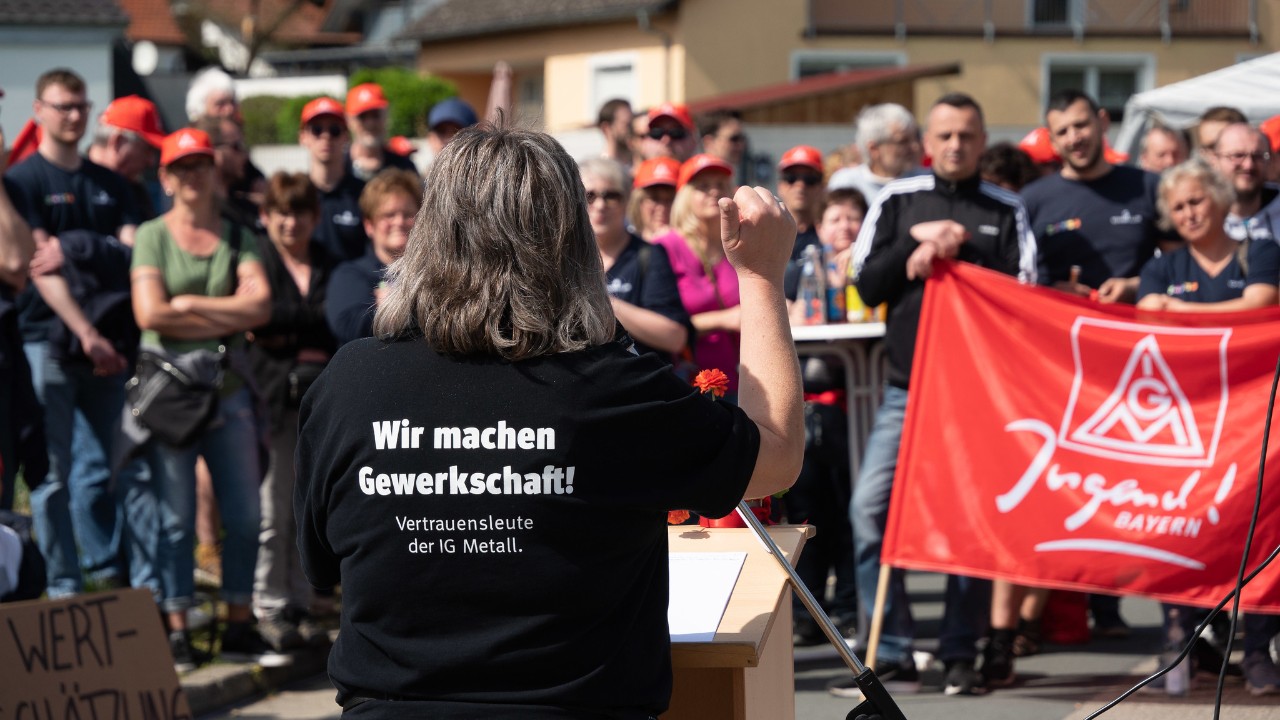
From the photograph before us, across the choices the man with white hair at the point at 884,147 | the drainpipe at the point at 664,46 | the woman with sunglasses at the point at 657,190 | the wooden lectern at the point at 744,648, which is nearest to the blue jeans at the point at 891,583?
the woman with sunglasses at the point at 657,190

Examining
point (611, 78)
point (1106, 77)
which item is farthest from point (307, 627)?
point (1106, 77)

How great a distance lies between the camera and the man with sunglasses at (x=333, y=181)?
7.91 meters

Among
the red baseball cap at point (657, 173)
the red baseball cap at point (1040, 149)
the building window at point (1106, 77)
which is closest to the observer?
the red baseball cap at point (657, 173)

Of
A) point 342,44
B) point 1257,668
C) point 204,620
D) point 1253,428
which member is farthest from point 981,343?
point 342,44

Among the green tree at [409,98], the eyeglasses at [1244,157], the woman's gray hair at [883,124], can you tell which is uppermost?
the green tree at [409,98]

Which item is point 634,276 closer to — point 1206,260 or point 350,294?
point 350,294

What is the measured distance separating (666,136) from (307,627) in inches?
140

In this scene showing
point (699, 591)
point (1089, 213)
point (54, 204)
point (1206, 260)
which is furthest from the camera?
point (1089, 213)

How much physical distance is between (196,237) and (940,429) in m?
3.25

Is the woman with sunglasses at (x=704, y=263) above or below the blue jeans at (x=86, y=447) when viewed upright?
above

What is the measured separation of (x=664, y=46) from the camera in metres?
32.6

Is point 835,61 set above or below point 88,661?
above

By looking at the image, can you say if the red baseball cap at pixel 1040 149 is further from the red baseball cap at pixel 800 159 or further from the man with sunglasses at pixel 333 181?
the man with sunglasses at pixel 333 181

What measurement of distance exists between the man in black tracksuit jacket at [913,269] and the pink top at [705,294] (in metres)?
0.70
